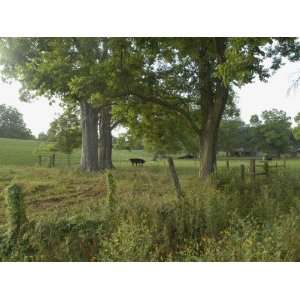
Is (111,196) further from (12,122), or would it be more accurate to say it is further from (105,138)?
(105,138)

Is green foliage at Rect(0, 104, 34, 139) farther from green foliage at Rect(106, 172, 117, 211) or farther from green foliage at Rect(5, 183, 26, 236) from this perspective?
green foliage at Rect(106, 172, 117, 211)

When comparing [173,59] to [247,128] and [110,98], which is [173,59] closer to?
[110,98]

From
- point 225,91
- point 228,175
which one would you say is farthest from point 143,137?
point 228,175

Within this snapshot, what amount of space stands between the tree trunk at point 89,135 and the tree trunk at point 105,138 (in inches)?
17.0

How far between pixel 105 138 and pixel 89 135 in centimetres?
108

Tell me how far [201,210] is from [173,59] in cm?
551

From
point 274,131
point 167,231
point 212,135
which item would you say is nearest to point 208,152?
point 212,135

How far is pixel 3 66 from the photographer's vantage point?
27.1 feet

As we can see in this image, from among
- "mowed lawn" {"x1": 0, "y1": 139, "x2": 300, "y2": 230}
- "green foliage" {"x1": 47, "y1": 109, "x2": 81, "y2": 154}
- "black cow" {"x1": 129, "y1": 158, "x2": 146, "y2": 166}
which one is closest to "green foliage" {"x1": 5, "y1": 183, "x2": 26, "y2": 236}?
"mowed lawn" {"x1": 0, "y1": 139, "x2": 300, "y2": 230}

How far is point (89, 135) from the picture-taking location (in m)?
10.6

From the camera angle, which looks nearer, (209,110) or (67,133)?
(209,110)

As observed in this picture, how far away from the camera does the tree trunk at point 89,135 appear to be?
10289mm
